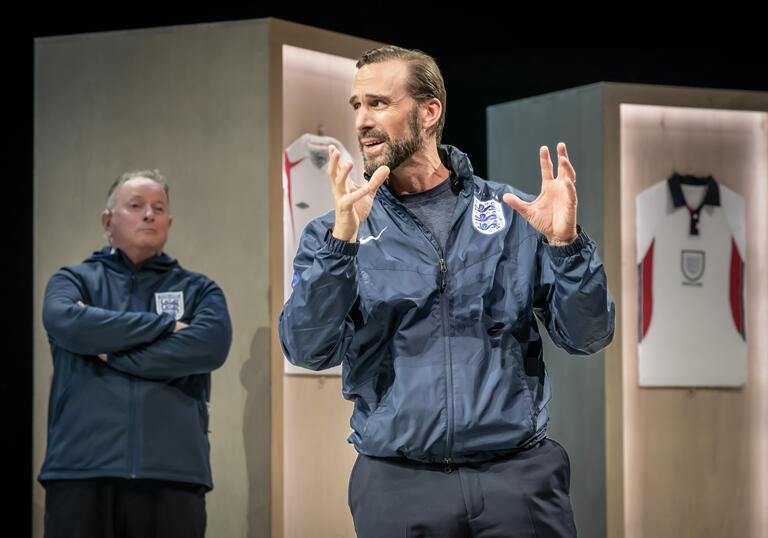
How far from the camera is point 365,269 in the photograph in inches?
86.1

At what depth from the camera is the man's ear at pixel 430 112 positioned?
2389mm

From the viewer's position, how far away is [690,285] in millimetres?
5355

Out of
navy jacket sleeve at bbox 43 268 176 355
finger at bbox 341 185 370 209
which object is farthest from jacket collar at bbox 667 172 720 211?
finger at bbox 341 185 370 209

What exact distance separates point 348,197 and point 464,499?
668 millimetres

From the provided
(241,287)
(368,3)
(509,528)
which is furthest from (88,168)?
(509,528)

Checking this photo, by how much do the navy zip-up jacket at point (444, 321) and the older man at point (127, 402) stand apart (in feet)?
4.41

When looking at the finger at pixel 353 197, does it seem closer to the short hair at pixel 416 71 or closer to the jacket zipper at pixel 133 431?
the short hair at pixel 416 71

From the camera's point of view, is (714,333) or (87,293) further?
(714,333)

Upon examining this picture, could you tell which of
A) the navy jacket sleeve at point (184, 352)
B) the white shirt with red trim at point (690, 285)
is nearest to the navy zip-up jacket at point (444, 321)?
the navy jacket sleeve at point (184, 352)

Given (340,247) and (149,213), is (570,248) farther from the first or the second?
(149,213)

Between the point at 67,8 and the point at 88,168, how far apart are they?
152 cm

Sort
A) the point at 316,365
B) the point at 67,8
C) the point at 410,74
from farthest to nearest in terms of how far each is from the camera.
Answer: the point at 67,8
the point at 410,74
the point at 316,365

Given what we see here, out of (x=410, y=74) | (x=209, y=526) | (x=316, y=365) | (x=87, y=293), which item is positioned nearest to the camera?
(x=316, y=365)

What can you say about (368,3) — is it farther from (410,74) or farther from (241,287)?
(410,74)
